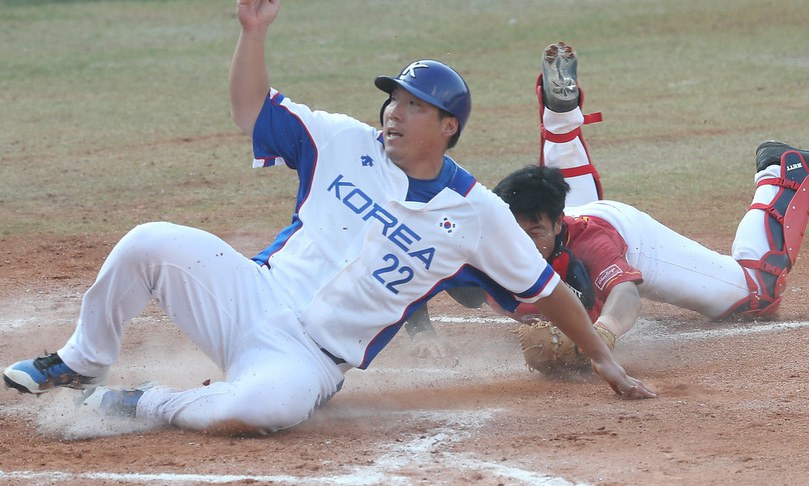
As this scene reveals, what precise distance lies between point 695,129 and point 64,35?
8.87 m

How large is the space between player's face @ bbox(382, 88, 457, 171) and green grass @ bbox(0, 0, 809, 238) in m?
3.26

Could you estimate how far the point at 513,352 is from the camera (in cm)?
560

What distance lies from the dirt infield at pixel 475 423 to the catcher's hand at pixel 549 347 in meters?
0.09

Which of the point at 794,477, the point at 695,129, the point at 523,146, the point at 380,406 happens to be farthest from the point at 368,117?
the point at 794,477

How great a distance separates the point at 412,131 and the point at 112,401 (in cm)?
146

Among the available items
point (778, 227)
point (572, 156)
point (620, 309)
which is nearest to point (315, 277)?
point (620, 309)

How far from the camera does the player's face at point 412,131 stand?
175 inches

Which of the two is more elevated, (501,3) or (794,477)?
(501,3)

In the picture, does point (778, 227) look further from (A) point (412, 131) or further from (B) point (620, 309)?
(A) point (412, 131)

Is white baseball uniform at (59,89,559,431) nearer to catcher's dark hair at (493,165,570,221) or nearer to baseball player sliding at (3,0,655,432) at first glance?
baseball player sliding at (3,0,655,432)

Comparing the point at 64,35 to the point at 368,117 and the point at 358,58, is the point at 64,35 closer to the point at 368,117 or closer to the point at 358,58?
the point at 358,58

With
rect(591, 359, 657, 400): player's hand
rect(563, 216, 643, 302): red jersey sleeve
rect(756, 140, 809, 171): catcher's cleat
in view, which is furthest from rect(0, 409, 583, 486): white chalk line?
rect(756, 140, 809, 171): catcher's cleat

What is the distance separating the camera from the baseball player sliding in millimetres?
4273

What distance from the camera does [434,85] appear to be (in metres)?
4.46
